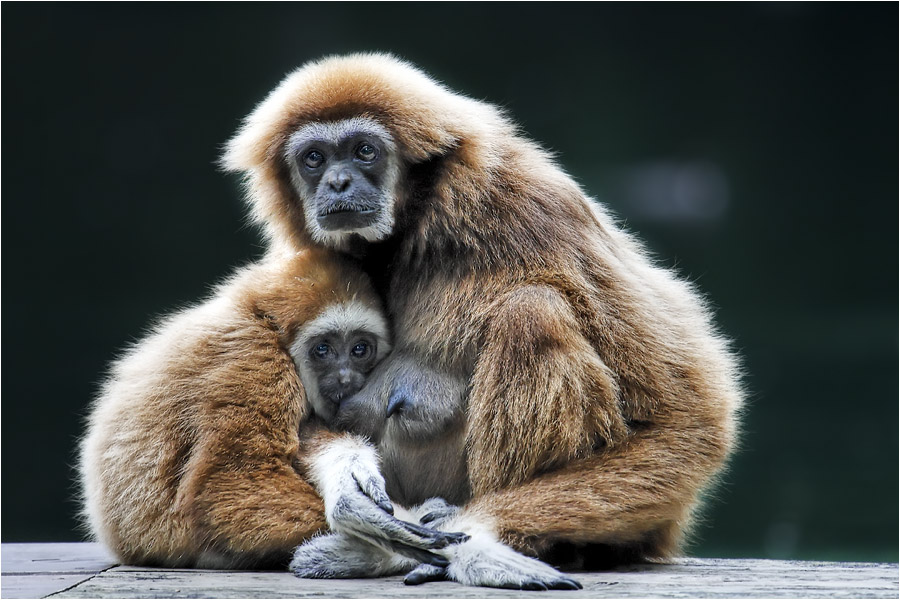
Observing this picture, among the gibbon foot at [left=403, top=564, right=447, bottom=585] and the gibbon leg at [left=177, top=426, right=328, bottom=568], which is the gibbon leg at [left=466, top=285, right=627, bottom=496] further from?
the gibbon leg at [left=177, top=426, right=328, bottom=568]

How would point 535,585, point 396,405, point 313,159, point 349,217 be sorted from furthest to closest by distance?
point 313,159 → point 349,217 → point 396,405 → point 535,585

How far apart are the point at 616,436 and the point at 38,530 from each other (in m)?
6.66

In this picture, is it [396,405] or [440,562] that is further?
[396,405]

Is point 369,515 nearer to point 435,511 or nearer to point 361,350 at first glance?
point 435,511

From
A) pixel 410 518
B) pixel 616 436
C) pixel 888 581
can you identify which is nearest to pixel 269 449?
pixel 410 518

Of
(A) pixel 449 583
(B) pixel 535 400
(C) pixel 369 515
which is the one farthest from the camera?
(B) pixel 535 400

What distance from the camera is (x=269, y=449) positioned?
3.85m

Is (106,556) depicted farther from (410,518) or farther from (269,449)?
(410,518)

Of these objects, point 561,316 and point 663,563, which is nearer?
point 561,316

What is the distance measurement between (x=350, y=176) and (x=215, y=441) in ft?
3.80

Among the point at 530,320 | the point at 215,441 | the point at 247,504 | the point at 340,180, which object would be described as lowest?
the point at 247,504

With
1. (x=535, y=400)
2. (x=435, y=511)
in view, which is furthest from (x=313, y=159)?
(x=435, y=511)

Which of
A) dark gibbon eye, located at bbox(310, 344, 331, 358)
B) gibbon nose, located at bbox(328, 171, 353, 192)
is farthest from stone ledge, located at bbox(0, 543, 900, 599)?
gibbon nose, located at bbox(328, 171, 353, 192)

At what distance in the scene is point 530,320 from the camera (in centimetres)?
375
